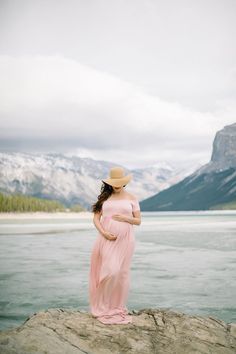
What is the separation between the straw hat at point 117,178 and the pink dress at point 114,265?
25cm

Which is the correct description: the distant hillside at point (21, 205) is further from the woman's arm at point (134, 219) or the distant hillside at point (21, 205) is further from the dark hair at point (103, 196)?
the woman's arm at point (134, 219)

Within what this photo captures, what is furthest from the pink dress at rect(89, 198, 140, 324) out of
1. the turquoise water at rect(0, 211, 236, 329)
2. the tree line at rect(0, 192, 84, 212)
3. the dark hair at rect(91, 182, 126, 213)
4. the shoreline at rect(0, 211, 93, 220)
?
the tree line at rect(0, 192, 84, 212)

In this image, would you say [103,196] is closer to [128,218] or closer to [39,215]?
[128,218]

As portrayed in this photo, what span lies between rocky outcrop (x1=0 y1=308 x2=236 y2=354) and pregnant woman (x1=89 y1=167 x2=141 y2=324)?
0.26 meters

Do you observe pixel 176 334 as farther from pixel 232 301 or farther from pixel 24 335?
pixel 232 301

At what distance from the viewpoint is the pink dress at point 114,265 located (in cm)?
654

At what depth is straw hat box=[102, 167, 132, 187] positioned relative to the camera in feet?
21.6

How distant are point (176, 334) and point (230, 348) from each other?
0.71 metres

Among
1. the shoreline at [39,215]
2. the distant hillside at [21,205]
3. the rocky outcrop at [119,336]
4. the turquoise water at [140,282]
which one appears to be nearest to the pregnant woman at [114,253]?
the rocky outcrop at [119,336]

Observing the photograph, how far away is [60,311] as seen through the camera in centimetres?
693

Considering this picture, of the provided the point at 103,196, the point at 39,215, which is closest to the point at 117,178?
the point at 103,196

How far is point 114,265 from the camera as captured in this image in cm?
654

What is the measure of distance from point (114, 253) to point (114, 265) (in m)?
0.17

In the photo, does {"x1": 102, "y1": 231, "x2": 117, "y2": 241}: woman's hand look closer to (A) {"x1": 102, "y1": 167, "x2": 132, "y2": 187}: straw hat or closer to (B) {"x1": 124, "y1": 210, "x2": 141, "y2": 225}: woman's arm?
(B) {"x1": 124, "y1": 210, "x2": 141, "y2": 225}: woman's arm
